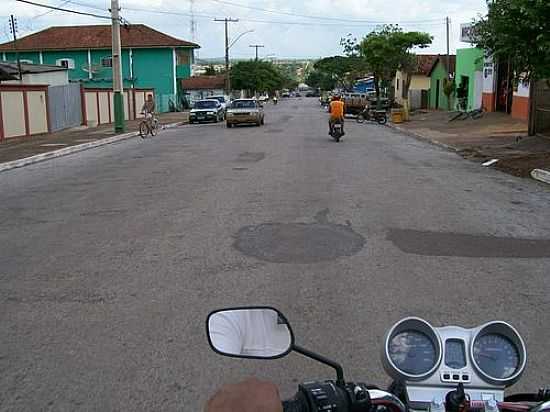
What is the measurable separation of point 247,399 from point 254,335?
48 cm

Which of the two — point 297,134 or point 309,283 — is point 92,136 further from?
point 309,283

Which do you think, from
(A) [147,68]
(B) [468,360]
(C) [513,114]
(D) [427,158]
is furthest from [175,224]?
(A) [147,68]

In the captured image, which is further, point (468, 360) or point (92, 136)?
point (92, 136)

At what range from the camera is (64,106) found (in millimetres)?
34469

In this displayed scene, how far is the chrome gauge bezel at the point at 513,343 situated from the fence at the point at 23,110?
85.7 feet

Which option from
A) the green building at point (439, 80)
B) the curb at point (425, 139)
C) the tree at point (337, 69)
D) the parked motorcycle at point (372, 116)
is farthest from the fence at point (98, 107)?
the tree at point (337, 69)

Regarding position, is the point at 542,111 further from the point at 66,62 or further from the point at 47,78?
the point at 66,62

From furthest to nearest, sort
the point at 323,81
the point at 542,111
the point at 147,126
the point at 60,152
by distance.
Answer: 1. the point at 323,81
2. the point at 147,126
3. the point at 542,111
4. the point at 60,152

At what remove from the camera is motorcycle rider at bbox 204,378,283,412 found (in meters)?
1.79

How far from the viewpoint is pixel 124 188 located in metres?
13.3

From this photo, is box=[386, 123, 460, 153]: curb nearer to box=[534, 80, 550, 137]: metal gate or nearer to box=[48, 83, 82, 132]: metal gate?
box=[534, 80, 550, 137]: metal gate

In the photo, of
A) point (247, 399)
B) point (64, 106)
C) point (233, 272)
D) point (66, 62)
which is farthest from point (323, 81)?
point (247, 399)

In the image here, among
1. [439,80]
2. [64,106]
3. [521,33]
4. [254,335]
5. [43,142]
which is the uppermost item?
[521,33]

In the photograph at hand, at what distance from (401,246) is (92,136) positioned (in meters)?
23.6
